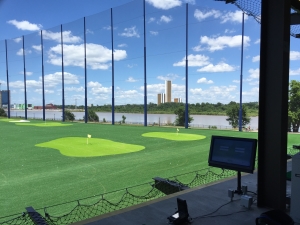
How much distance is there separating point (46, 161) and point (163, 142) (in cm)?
456

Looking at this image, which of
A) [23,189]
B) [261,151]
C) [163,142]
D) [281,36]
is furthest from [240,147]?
[163,142]

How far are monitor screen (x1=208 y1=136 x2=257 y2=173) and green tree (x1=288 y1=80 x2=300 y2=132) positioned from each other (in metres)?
19.4

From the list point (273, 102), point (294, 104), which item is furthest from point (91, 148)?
point (294, 104)

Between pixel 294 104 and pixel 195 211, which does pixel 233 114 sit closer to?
pixel 294 104

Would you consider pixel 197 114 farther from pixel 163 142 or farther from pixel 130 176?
pixel 130 176

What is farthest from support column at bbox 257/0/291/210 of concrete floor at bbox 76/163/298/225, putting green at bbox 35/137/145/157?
putting green at bbox 35/137/145/157

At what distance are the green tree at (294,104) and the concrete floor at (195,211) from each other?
63.6ft

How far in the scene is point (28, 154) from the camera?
805cm

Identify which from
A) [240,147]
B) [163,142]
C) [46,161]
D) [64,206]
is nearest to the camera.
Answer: [240,147]

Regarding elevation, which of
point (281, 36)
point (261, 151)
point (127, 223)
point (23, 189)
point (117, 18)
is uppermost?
point (117, 18)

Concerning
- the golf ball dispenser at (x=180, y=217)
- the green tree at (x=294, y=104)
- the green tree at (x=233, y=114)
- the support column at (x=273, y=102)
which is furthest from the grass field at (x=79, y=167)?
the green tree at (x=233, y=114)

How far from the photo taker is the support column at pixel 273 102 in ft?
A: 8.70

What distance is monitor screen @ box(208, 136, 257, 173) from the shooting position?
2789mm

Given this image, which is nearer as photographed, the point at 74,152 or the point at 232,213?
the point at 232,213
